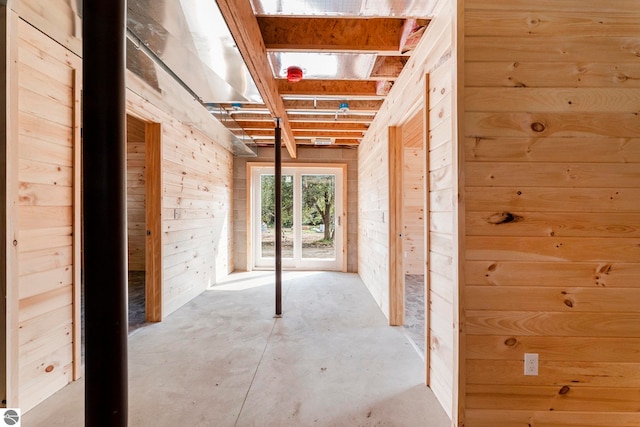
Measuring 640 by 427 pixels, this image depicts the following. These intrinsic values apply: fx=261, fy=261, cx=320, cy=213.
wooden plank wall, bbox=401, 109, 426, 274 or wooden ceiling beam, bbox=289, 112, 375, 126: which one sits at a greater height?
wooden ceiling beam, bbox=289, 112, 375, 126

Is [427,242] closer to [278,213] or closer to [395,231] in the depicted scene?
[395,231]

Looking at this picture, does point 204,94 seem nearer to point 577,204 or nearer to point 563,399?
point 577,204

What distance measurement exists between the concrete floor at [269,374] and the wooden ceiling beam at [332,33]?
7.47 feet

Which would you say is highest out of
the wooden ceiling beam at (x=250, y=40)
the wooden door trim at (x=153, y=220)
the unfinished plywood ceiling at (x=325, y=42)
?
the unfinished plywood ceiling at (x=325, y=42)

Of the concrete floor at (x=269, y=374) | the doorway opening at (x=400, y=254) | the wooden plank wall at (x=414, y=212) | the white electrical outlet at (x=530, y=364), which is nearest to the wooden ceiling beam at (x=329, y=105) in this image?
the doorway opening at (x=400, y=254)

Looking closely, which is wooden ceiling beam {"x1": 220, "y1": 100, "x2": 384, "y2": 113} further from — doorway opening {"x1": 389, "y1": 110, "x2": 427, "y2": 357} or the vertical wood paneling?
the vertical wood paneling

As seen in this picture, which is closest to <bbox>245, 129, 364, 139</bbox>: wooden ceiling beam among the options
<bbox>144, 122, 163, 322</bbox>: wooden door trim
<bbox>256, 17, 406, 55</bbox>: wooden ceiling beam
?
<bbox>144, 122, 163, 322</bbox>: wooden door trim

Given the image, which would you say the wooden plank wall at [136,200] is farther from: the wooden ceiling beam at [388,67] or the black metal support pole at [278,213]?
the wooden ceiling beam at [388,67]

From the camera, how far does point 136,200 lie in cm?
484

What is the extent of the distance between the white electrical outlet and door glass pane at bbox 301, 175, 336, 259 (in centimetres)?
386

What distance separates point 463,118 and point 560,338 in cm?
119

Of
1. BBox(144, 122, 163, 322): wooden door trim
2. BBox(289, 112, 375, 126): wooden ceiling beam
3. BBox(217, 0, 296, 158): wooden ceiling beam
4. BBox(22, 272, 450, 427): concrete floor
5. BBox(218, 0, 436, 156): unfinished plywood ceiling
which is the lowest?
BBox(22, 272, 450, 427): concrete floor

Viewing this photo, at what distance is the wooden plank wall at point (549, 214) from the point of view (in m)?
1.28

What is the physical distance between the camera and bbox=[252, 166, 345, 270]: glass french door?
16.5 feet
